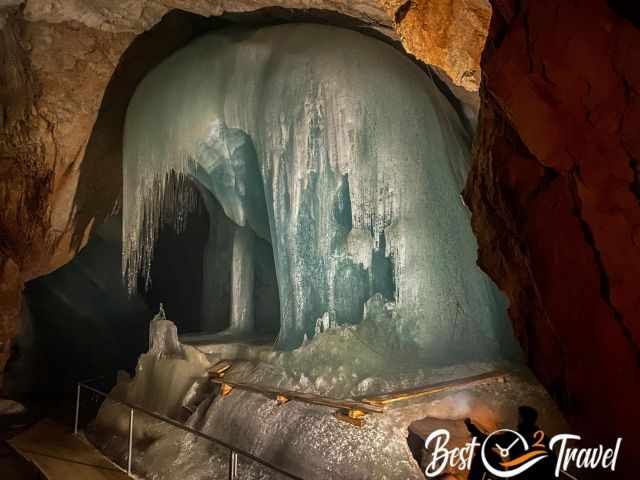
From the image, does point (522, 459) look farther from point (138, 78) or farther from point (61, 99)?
point (138, 78)

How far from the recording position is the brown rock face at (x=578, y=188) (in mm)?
2768

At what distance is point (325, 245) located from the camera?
623 centimetres

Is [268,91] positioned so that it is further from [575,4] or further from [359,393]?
[575,4]

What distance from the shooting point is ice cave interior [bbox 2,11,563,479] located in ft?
15.7

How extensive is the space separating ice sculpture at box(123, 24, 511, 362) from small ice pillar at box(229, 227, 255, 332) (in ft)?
7.63

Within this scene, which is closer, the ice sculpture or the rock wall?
the ice sculpture

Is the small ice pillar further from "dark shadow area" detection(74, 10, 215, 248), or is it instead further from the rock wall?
the rock wall

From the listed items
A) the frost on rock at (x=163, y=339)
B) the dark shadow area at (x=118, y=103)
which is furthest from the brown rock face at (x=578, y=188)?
the dark shadow area at (x=118, y=103)

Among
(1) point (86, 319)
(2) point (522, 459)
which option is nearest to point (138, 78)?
(1) point (86, 319)

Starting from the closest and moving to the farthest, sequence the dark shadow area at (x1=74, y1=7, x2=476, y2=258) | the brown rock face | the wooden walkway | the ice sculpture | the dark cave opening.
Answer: the brown rock face → the wooden walkway → the ice sculpture → the dark shadow area at (x1=74, y1=7, x2=476, y2=258) → the dark cave opening

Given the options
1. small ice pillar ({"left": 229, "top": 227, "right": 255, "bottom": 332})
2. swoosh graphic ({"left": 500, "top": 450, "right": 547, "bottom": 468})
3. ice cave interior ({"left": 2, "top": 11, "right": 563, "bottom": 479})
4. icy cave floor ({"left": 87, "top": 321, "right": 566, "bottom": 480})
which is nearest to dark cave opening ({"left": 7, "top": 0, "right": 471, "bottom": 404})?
small ice pillar ({"left": 229, "top": 227, "right": 255, "bottom": 332})

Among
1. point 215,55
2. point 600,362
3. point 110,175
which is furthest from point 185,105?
point 600,362

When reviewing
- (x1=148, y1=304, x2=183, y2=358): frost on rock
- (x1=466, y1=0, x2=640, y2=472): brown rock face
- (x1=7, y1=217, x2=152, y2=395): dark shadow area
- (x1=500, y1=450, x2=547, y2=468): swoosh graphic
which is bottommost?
(x1=7, y1=217, x2=152, y2=395): dark shadow area

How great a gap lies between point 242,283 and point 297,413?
4357mm
